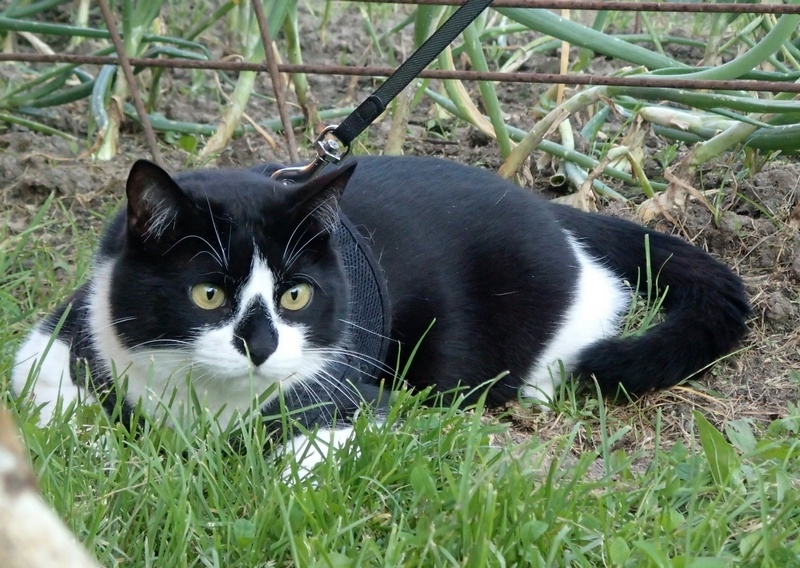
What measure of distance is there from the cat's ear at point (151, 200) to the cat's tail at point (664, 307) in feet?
2.95

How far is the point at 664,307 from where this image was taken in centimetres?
204

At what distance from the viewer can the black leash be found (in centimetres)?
156

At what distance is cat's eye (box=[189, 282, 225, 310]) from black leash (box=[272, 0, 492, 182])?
382 mm

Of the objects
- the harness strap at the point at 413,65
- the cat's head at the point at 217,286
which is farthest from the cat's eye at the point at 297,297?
the harness strap at the point at 413,65

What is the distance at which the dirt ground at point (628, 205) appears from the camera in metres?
1.77

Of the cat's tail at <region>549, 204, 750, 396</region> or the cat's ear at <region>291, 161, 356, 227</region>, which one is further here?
the cat's tail at <region>549, 204, 750, 396</region>

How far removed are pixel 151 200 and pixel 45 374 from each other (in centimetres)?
40

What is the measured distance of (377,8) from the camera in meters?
4.00

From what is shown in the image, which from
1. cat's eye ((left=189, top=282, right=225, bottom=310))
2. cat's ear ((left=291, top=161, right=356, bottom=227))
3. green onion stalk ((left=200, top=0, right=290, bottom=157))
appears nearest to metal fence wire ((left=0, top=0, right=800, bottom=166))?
green onion stalk ((left=200, top=0, right=290, bottom=157))

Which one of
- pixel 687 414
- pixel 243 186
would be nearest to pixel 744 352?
pixel 687 414

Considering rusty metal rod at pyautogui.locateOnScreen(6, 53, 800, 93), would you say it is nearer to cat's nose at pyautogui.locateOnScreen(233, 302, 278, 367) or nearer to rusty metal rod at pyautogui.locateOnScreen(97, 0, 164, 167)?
rusty metal rod at pyautogui.locateOnScreen(97, 0, 164, 167)

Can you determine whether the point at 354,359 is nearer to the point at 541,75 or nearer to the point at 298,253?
the point at 298,253

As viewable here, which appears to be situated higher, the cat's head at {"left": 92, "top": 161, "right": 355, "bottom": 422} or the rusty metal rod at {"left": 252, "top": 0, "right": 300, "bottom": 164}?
the rusty metal rod at {"left": 252, "top": 0, "right": 300, "bottom": 164}

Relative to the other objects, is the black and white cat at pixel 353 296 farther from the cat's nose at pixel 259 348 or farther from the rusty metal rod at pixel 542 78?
the rusty metal rod at pixel 542 78
